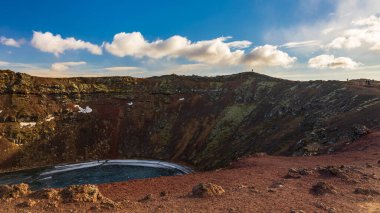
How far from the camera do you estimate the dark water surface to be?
7512cm

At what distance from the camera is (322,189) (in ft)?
69.9

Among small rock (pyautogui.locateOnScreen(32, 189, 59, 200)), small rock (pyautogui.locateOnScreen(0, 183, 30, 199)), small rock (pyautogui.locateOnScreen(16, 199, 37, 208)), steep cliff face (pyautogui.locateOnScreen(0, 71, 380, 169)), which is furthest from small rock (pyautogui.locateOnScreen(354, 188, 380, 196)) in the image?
steep cliff face (pyautogui.locateOnScreen(0, 71, 380, 169))

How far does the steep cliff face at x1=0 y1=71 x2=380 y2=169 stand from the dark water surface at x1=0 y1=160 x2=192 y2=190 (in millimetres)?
4487

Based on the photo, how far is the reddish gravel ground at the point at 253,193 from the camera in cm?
1888

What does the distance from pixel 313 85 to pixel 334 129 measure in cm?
4265

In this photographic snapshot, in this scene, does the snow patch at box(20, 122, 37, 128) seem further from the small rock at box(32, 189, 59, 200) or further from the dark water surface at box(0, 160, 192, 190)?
the small rock at box(32, 189, 59, 200)

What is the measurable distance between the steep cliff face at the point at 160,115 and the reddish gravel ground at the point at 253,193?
36185 mm

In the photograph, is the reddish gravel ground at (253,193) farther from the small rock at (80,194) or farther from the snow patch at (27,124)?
the snow patch at (27,124)

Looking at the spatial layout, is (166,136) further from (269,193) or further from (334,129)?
(269,193)

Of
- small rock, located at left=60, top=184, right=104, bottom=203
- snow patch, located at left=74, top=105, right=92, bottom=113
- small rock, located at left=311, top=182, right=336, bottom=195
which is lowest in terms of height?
snow patch, located at left=74, top=105, right=92, bottom=113

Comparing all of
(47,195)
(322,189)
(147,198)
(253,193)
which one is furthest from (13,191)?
(322,189)

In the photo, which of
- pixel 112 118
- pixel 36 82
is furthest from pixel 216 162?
pixel 36 82

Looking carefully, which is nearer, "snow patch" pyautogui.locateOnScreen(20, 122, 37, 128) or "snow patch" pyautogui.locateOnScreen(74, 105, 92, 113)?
"snow patch" pyautogui.locateOnScreen(20, 122, 37, 128)

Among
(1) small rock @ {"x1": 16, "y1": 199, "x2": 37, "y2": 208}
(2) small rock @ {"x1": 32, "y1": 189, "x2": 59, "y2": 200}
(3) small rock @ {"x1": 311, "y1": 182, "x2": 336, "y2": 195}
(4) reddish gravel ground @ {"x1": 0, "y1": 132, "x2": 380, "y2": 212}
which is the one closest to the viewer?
(4) reddish gravel ground @ {"x1": 0, "y1": 132, "x2": 380, "y2": 212}
